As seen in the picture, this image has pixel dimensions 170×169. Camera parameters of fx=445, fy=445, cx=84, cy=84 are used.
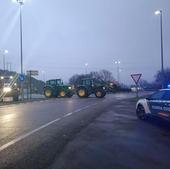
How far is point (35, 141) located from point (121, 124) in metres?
5.50

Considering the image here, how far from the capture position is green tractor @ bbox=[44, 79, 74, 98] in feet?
181

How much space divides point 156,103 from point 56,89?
38.7 metres

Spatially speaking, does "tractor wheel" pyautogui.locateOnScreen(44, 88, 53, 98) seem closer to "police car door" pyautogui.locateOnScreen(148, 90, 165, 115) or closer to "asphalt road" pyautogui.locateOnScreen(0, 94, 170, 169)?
"police car door" pyautogui.locateOnScreen(148, 90, 165, 115)

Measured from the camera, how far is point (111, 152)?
A: 10484mm

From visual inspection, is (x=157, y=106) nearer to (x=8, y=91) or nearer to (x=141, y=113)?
(x=141, y=113)

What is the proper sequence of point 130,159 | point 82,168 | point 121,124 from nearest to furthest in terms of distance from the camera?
point 82,168 < point 130,159 < point 121,124

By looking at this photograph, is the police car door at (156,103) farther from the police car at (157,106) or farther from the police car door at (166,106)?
the police car door at (166,106)

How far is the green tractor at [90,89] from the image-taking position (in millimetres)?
51438

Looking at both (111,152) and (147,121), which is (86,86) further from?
(111,152)

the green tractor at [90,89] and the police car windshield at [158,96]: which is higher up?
the green tractor at [90,89]

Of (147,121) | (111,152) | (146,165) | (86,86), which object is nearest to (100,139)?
(111,152)

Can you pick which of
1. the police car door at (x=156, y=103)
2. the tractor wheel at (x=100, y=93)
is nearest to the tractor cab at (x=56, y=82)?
the tractor wheel at (x=100, y=93)

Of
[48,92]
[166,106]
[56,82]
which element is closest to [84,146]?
[166,106]

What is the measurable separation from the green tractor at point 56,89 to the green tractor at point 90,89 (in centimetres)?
373
